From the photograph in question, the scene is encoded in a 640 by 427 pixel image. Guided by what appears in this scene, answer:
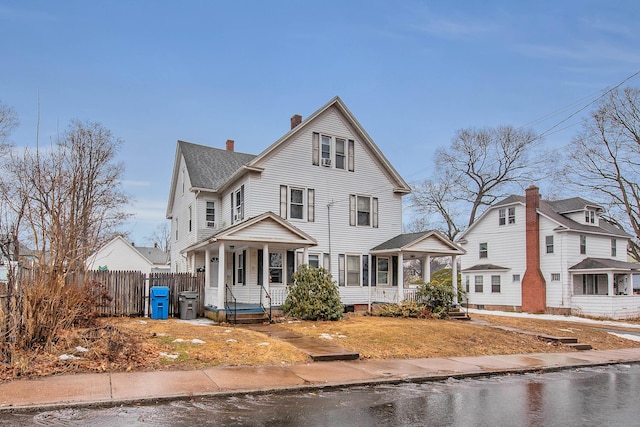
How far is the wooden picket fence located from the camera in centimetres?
1778

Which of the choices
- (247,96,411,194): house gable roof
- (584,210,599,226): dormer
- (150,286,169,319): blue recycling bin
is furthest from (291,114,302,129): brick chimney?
(584,210,599,226): dormer

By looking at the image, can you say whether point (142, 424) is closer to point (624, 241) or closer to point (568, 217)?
point (568, 217)

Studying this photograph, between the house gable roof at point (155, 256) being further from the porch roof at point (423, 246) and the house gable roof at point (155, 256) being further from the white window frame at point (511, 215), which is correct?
the porch roof at point (423, 246)

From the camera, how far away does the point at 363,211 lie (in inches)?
945

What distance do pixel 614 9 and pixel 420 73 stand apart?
6989 mm

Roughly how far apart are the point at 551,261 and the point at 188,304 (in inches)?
963

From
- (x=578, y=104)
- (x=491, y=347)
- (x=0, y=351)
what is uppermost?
(x=578, y=104)

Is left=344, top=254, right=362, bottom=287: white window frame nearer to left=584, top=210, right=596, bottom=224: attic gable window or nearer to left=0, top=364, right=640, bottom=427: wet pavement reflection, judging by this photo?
left=0, top=364, right=640, bottom=427: wet pavement reflection

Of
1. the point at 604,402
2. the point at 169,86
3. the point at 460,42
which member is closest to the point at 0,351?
the point at 604,402

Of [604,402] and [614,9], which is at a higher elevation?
[614,9]

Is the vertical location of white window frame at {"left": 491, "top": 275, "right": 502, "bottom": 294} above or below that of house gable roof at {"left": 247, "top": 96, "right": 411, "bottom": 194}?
below

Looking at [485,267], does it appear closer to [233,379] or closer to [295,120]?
[295,120]

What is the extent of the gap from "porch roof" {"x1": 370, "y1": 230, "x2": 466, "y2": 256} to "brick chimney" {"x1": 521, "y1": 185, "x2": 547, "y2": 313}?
501 inches

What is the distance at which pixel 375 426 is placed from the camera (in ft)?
20.8
